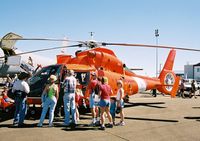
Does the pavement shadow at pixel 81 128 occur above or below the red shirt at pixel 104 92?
below

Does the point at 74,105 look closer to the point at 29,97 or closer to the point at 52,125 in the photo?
the point at 52,125

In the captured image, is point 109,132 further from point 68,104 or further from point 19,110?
point 19,110

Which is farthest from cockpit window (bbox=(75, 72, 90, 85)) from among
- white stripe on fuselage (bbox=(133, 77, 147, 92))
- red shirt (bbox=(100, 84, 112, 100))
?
white stripe on fuselage (bbox=(133, 77, 147, 92))

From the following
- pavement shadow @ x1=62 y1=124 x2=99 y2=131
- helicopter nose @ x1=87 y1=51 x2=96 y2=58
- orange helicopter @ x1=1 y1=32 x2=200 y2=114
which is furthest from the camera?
helicopter nose @ x1=87 y1=51 x2=96 y2=58

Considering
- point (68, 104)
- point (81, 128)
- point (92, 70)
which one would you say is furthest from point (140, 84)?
point (81, 128)

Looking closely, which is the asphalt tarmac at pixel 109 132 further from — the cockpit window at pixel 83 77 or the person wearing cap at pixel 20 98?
the cockpit window at pixel 83 77

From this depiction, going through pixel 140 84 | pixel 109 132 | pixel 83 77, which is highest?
pixel 83 77

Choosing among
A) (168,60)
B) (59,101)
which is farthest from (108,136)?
(168,60)

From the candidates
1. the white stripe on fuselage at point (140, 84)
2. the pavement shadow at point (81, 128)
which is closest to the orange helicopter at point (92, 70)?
the white stripe on fuselage at point (140, 84)

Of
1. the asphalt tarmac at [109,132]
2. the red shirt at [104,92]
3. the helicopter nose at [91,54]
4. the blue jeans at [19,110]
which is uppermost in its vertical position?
the helicopter nose at [91,54]

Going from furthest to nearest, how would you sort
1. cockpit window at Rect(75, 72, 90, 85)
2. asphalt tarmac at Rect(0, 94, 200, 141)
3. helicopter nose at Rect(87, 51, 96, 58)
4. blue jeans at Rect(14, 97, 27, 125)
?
helicopter nose at Rect(87, 51, 96, 58), cockpit window at Rect(75, 72, 90, 85), blue jeans at Rect(14, 97, 27, 125), asphalt tarmac at Rect(0, 94, 200, 141)

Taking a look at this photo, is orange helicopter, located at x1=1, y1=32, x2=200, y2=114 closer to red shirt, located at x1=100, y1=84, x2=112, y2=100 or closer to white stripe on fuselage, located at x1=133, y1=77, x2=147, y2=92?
white stripe on fuselage, located at x1=133, y1=77, x2=147, y2=92

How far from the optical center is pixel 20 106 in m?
8.45

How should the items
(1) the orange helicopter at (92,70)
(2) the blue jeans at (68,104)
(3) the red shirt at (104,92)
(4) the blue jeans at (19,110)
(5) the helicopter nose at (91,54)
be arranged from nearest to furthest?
1. (3) the red shirt at (104,92)
2. (4) the blue jeans at (19,110)
3. (2) the blue jeans at (68,104)
4. (1) the orange helicopter at (92,70)
5. (5) the helicopter nose at (91,54)
